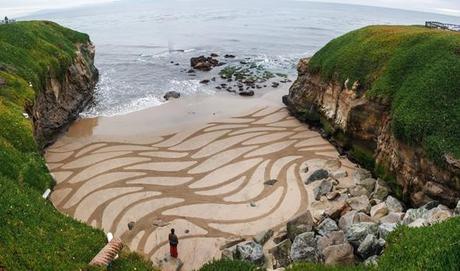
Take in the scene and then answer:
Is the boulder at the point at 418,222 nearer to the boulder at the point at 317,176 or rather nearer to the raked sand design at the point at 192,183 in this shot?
the raked sand design at the point at 192,183

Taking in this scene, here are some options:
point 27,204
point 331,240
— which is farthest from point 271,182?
point 27,204

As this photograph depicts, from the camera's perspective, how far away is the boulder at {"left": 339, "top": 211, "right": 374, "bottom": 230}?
1023 inches

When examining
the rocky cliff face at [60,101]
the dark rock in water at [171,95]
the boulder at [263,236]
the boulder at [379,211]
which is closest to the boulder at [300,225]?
the boulder at [263,236]

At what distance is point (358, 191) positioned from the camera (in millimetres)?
31438

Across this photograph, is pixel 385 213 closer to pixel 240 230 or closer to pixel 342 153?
A: pixel 240 230

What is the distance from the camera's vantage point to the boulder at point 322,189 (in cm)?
3195

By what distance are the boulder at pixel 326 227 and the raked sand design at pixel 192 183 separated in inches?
142

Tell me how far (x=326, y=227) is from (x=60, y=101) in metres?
35.2

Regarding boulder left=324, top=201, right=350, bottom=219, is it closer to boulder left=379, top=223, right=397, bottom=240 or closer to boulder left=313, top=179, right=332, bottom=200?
boulder left=313, top=179, right=332, bottom=200

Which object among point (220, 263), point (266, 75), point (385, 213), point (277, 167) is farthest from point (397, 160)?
point (266, 75)

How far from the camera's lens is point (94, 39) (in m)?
138

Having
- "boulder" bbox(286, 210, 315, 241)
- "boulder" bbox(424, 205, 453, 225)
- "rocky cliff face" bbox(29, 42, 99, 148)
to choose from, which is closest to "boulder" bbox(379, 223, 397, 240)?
"boulder" bbox(424, 205, 453, 225)

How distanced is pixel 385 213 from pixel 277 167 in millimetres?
11900

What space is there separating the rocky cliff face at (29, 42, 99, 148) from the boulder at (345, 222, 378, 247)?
27.8 m
